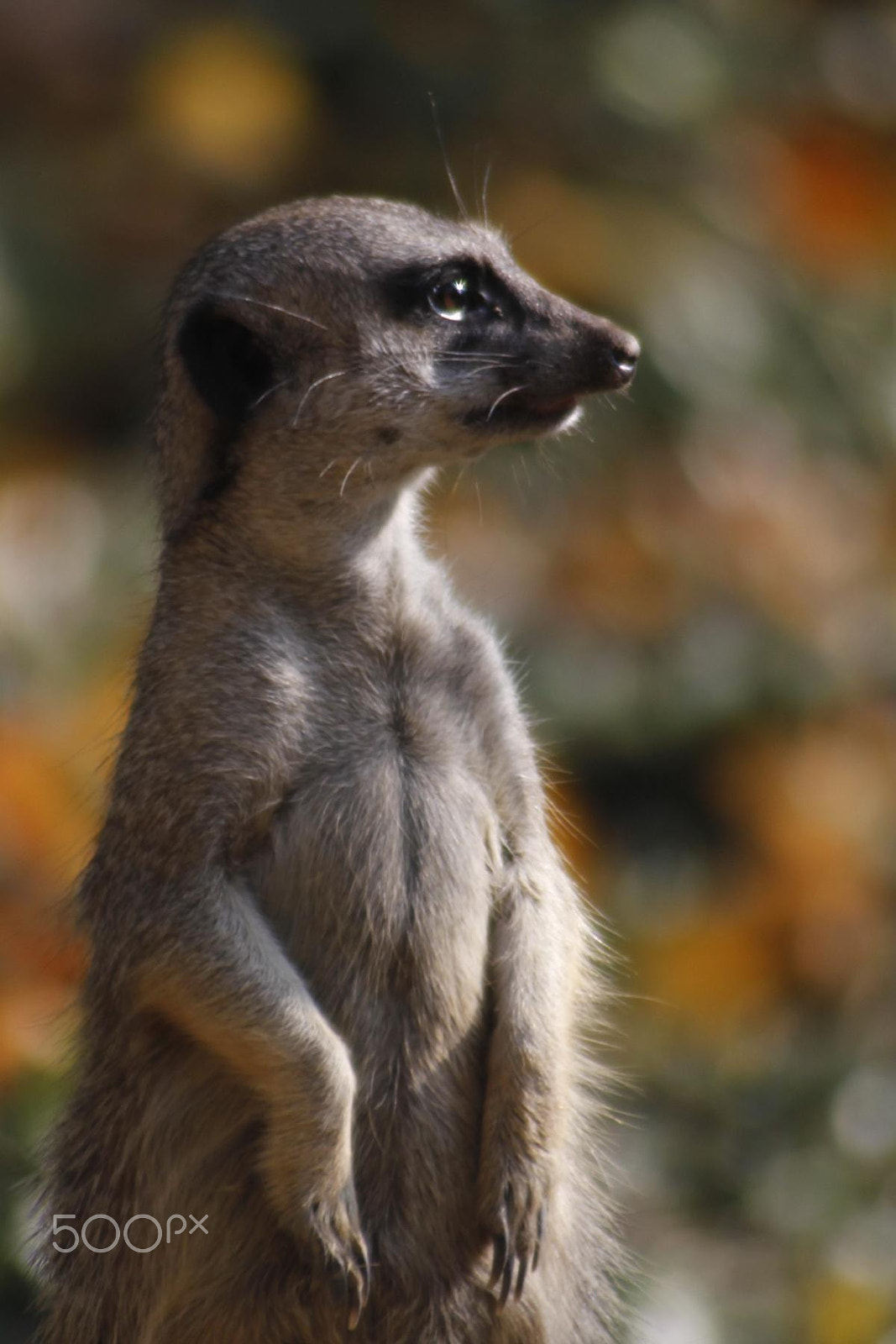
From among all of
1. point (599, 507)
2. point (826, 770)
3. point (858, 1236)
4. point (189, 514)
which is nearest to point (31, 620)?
point (599, 507)

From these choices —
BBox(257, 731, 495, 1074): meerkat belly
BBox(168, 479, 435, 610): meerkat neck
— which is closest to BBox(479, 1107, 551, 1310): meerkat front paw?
BBox(257, 731, 495, 1074): meerkat belly

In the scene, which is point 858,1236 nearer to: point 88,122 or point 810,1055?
point 810,1055

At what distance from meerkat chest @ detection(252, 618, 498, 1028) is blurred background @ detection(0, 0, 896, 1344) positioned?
1.27 metres

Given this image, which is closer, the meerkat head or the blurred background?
the meerkat head

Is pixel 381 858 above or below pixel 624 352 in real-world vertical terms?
below

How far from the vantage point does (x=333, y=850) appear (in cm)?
225

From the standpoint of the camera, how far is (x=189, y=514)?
2.38m

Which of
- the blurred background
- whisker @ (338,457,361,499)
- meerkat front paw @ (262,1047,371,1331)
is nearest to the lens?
meerkat front paw @ (262,1047,371,1331)

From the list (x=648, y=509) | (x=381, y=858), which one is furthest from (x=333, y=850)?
(x=648, y=509)

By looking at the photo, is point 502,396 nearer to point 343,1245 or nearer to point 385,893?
point 385,893

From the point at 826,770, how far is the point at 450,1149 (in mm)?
3599

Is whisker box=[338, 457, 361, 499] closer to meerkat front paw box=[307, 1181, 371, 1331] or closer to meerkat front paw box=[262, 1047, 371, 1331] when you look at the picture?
meerkat front paw box=[262, 1047, 371, 1331]

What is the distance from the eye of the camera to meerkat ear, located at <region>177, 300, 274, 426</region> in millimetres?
2355

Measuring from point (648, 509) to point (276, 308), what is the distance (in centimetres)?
414
